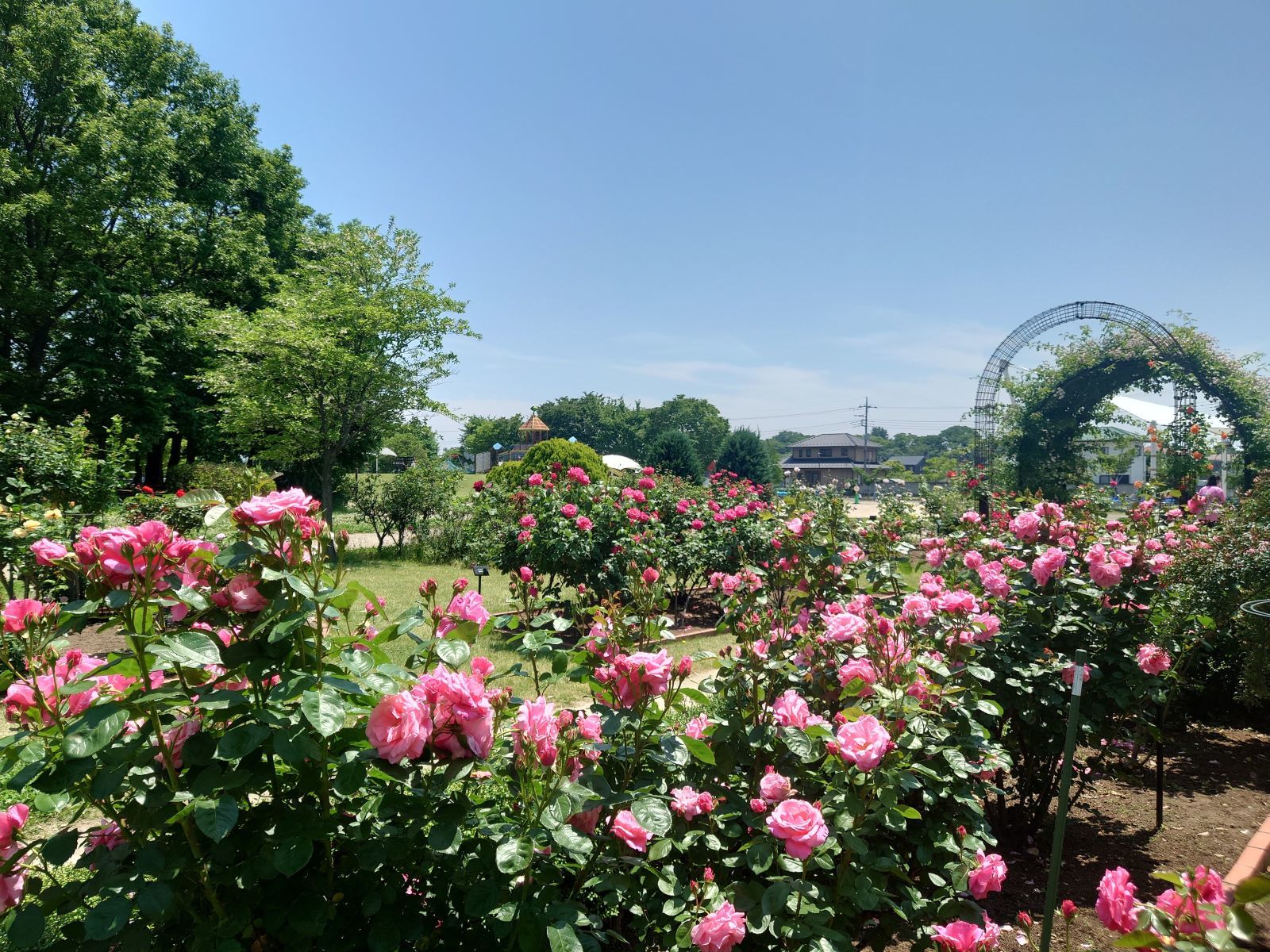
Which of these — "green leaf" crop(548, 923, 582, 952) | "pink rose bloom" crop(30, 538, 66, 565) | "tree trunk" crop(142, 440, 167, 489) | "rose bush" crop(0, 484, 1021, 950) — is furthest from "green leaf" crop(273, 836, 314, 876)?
"tree trunk" crop(142, 440, 167, 489)

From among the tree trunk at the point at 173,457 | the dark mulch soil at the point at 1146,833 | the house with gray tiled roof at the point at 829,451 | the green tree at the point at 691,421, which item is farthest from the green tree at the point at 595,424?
the dark mulch soil at the point at 1146,833

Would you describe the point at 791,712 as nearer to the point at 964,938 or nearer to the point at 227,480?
the point at 964,938

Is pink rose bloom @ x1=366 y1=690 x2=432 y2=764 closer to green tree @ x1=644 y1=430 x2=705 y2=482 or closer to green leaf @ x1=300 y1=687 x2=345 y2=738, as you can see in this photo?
green leaf @ x1=300 y1=687 x2=345 y2=738

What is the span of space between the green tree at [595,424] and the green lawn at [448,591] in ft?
189

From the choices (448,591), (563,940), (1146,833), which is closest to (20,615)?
(563,940)

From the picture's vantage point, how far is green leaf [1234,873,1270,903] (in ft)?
1.93

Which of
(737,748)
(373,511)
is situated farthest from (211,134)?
(737,748)

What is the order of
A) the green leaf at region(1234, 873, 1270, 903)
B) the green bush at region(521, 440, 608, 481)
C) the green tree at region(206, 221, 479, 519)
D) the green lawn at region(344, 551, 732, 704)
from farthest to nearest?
the green bush at region(521, 440, 608, 481) < the green tree at region(206, 221, 479, 519) < the green lawn at region(344, 551, 732, 704) < the green leaf at region(1234, 873, 1270, 903)

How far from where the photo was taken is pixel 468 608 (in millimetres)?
1431

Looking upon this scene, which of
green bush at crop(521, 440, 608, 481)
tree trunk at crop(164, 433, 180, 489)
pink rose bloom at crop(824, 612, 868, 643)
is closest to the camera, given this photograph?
pink rose bloom at crop(824, 612, 868, 643)

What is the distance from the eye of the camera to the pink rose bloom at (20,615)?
1246 millimetres

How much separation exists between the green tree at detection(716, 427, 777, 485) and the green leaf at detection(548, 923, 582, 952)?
1284 inches

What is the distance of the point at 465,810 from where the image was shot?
1124 mm

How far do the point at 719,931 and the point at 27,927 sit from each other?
3.70ft
